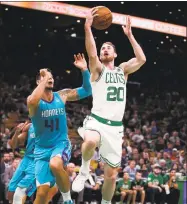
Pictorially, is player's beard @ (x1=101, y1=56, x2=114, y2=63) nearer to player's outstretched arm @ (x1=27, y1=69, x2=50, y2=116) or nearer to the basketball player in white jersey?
the basketball player in white jersey

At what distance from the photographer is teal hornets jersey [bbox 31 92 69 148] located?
8.06 m

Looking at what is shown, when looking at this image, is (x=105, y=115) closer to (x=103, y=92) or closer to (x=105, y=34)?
(x=103, y=92)

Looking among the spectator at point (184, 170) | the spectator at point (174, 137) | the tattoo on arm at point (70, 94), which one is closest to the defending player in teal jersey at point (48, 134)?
the tattoo on arm at point (70, 94)

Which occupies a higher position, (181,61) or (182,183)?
(181,61)

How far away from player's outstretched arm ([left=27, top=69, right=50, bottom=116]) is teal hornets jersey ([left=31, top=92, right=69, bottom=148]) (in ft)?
0.52

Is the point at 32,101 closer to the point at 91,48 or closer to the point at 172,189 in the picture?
the point at 91,48

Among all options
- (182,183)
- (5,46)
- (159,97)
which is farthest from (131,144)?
(5,46)

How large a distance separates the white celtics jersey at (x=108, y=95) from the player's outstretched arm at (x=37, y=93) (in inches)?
28.4

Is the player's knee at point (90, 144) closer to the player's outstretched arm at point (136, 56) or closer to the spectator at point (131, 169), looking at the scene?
the player's outstretched arm at point (136, 56)

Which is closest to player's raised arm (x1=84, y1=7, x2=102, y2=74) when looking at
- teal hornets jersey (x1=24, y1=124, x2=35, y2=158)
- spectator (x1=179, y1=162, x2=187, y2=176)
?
teal hornets jersey (x1=24, y1=124, x2=35, y2=158)

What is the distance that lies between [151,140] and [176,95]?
30.1ft

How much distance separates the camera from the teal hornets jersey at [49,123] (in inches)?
317

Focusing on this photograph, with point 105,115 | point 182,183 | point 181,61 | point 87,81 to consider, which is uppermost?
point 181,61

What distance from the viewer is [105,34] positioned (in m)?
29.7
